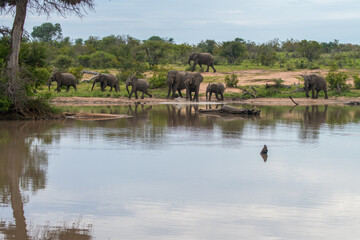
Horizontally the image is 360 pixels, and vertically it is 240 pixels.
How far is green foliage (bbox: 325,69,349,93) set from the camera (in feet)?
112

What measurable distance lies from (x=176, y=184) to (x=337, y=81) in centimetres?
2764

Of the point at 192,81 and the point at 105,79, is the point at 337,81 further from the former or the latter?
the point at 105,79

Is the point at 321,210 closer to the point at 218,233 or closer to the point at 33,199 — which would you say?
the point at 218,233

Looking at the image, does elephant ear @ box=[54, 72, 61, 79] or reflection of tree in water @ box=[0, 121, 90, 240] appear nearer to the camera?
reflection of tree in water @ box=[0, 121, 90, 240]

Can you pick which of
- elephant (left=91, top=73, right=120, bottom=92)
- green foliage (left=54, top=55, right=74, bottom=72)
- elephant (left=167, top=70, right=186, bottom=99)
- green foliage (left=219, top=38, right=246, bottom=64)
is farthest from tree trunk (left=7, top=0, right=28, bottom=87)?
green foliage (left=219, top=38, right=246, bottom=64)

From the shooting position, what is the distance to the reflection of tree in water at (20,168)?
21.3 ft

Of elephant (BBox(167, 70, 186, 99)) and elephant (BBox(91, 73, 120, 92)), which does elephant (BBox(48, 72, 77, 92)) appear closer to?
elephant (BBox(91, 73, 120, 92))

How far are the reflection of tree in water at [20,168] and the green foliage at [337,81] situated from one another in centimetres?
2228

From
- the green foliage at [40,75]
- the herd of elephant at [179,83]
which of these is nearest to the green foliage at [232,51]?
the herd of elephant at [179,83]

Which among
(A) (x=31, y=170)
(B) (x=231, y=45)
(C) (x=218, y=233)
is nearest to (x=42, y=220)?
(C) (x=218, y=233)

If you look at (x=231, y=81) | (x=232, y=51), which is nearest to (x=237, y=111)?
(x=231, y=81)

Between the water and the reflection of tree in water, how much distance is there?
0.7 inches

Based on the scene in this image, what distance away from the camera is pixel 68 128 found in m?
16.6

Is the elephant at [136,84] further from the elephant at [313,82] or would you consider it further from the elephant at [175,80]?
the elephant at [313,82]
